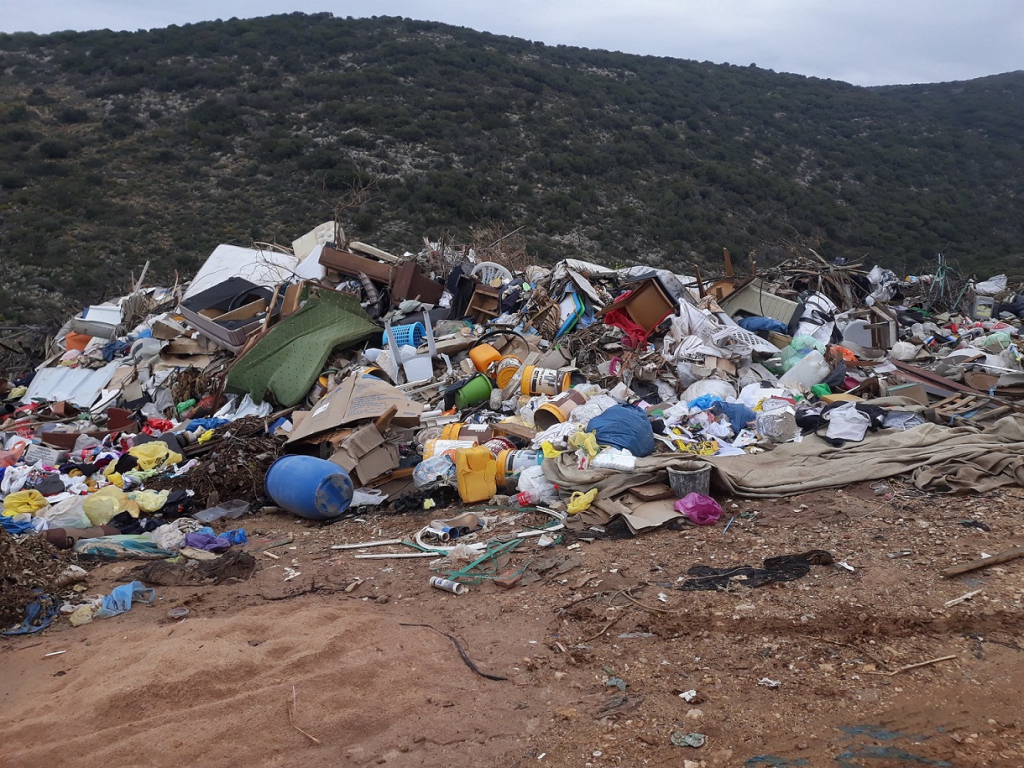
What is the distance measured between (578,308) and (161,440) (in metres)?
4.72

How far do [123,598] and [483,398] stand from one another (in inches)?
166

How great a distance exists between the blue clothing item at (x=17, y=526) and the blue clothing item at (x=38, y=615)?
160 centimetres

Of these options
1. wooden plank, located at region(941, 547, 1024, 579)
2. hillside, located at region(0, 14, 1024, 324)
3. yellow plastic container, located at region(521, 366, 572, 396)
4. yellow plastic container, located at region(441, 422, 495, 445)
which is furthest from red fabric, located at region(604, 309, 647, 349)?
hillside, located at region(0, 14, 1024, 324)

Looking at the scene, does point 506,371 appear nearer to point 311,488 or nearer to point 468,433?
point 468,433

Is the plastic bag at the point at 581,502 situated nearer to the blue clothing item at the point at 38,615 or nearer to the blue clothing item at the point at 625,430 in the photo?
the blue clothing item at the point at 625,430

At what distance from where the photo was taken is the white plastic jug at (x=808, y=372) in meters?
7.66

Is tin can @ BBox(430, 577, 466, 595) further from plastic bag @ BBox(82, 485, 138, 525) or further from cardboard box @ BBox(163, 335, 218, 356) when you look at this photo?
cardboard box @ BBox(163, 335, 218, 356)

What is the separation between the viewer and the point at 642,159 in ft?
94.9

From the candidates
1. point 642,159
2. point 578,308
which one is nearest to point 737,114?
point 642,159

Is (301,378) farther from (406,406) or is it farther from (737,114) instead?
(737,114)

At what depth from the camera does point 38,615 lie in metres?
4.19

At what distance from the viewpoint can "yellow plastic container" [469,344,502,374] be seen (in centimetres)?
843

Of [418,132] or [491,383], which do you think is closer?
[491,383]

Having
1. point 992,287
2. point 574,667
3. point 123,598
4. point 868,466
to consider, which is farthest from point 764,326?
point 123,598
